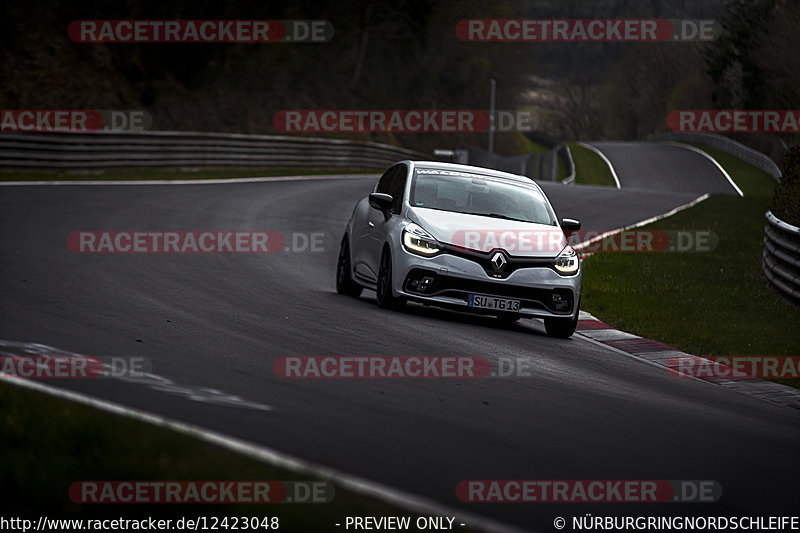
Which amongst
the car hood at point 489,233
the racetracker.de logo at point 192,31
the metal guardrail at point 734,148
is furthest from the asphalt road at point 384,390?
the metal guardrail at point 734,148

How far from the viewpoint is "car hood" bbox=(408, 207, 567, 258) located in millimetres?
12172

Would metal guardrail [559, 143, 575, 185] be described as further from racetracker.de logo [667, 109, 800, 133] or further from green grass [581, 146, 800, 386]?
green grass [581, 146, 800, 386]

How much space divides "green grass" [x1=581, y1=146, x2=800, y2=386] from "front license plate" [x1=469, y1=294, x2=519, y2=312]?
6.22 ft

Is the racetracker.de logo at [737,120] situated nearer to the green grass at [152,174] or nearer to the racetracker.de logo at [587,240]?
the green grass at [152,174]

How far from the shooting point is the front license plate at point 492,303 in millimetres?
12008

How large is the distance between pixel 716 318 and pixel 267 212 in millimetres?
12319

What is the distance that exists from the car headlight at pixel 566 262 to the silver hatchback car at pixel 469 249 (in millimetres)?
13

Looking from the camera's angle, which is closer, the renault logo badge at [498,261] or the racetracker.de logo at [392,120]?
the renault logo badge at [498,261]

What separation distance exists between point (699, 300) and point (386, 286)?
5.18 m

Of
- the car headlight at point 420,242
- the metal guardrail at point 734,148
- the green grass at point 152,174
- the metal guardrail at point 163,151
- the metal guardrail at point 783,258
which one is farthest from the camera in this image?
the metal guardrail at point 734,148

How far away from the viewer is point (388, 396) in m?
7.34

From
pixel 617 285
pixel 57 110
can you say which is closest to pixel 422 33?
pixel 57 110

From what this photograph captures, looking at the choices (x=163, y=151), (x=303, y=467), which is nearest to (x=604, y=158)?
(x=163, y=151)

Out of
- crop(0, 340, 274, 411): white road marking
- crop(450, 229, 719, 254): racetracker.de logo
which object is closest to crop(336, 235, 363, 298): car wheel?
crop(450, 229, 719, 254): racetracker.de logo
